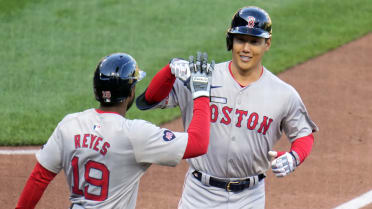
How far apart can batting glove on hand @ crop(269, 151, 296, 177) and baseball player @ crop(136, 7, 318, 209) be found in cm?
9

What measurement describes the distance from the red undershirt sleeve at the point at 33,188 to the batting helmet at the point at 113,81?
1.81 feet

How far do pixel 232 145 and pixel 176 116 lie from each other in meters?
4.03

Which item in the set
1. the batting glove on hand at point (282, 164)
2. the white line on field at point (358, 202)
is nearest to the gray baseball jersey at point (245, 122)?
the batting glove on hand at point (282, 164)

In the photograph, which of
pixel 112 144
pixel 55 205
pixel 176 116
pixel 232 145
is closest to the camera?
pixel 112 144

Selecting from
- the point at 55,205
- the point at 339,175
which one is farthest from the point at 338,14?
the point at 55,205

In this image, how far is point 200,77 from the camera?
4.59m

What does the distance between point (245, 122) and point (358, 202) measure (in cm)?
249

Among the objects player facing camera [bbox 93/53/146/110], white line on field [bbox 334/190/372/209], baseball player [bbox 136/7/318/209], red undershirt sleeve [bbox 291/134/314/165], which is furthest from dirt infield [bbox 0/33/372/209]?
player facing camera [bbox 93/53/146/110]

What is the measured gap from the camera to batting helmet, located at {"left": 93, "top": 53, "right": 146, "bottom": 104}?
4238 mm

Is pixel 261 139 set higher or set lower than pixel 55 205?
higher

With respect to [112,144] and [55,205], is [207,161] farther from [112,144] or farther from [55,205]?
[55,205]

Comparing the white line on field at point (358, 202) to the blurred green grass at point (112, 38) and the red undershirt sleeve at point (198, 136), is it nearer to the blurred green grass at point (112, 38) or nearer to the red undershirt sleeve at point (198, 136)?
the blurred green grass at point (112, 38)

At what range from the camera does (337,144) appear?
830 centimetres

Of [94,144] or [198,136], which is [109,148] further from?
[198,136]
